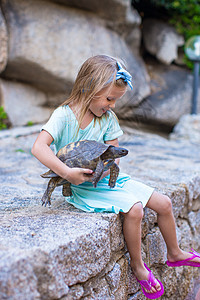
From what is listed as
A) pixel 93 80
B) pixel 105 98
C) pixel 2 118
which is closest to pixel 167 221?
pixel 105 98

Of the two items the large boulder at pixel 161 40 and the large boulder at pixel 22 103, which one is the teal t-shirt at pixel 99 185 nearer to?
the large boulder at pixel 22 103

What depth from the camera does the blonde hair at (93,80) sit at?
5.18ft

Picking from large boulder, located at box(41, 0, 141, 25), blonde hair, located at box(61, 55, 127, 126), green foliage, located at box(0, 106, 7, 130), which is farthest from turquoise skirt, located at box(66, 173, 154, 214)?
large boulder, located at box(41, 0, 141, 25)

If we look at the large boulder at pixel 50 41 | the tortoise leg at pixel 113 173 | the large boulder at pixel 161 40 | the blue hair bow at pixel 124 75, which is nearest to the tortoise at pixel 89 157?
the tortoise leg at pixel 113 173

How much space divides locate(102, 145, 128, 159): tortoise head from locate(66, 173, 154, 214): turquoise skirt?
0.65 feet

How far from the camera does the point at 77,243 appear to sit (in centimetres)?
128

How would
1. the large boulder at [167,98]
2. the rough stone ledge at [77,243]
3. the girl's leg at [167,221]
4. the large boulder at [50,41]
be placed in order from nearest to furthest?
the rough stone ledge at [77,243]
the girl's leg at [167,221]
the large boulder at [50,41]
the large boulder at [167,98]

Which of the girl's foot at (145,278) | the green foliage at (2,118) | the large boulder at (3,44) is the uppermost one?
the girl's foot at (145,278)

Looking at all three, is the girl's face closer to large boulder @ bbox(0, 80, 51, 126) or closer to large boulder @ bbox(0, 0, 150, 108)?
large boulder @ bbox(0, 0, 150, 108)

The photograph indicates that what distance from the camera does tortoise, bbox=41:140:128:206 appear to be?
151 cm

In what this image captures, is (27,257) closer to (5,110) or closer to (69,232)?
(69,232)

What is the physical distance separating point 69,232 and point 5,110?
441cm

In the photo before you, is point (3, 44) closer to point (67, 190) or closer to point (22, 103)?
point (22, 103)

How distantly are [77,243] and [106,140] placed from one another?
2.28 feet
